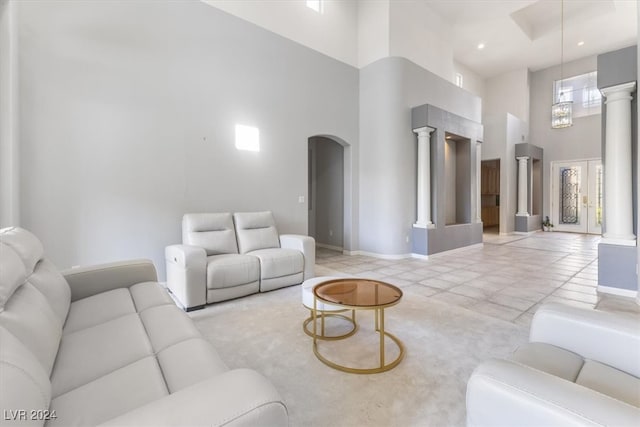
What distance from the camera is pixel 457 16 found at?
6.49 m

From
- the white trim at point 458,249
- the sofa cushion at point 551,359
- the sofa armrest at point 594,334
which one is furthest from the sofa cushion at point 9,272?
the white trim at point 458,249

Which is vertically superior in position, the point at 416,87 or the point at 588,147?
the point at 416,87

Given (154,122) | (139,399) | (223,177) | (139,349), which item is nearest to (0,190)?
(154,122)

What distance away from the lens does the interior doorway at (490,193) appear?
10.6 metres

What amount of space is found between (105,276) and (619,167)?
5.46m

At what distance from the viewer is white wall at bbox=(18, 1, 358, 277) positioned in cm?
295

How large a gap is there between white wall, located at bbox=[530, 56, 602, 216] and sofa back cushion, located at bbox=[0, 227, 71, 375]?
1226 centimetres

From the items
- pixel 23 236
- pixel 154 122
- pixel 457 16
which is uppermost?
pixel 457 16

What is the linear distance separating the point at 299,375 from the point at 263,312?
1096 mm

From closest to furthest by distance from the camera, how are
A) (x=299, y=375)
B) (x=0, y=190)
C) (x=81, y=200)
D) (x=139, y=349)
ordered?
1. (x=139, y=349)
2. (x=299, y=375)
3. (x=0, y=190)
4. (x=81, y=200)

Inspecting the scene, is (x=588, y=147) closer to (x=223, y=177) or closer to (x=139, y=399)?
(x=223, y=177)

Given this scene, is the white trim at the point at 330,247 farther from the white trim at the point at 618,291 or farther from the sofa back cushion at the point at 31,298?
the sofa back cushion at the point at 31,298

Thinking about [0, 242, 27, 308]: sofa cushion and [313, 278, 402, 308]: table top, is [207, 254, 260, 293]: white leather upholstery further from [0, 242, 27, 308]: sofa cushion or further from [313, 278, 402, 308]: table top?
[0, 242, 27, 308]: sofa cushion

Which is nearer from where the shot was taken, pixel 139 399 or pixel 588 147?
pixel 139 399
